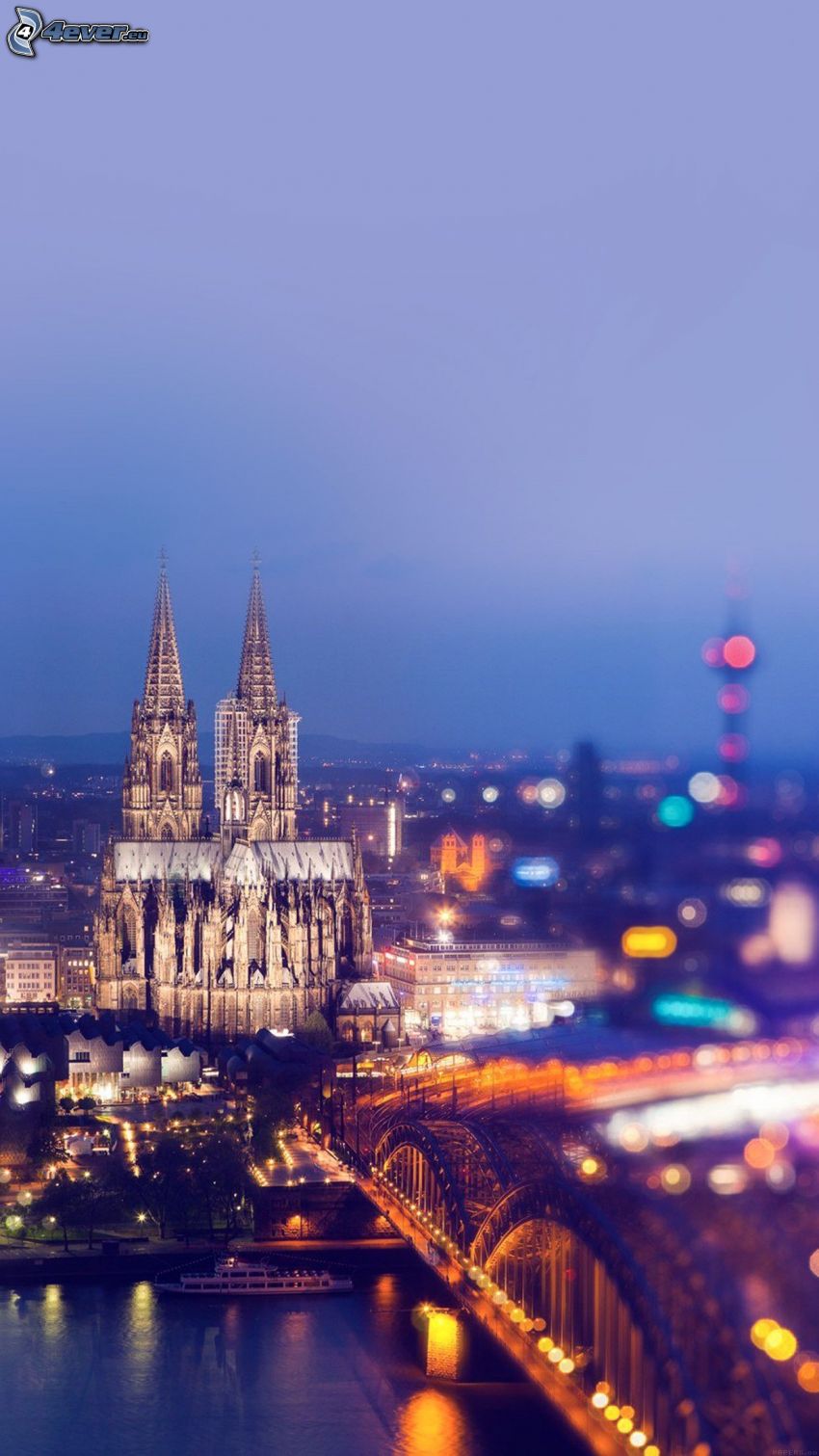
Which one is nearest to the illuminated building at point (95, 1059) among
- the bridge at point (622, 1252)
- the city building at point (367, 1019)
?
the city building at point (367, 1019)

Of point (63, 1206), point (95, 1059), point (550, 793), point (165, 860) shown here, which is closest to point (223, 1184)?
point (63, 1206)

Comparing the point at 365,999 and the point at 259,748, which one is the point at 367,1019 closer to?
the point at 365,999

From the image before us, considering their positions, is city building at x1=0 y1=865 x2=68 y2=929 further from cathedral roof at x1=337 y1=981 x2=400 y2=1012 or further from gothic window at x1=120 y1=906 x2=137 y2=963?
cathedral roof at x1=337 y1=981 x2=400 y2=1012

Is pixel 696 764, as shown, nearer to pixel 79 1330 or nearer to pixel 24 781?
pixel 79 1330

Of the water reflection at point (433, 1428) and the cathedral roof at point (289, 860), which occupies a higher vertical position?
the cathedral roof at point (289, 860)

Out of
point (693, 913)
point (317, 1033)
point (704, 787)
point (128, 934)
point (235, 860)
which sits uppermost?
point (235, 860)

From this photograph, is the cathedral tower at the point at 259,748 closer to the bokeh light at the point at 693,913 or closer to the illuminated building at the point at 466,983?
the illuminated building at the point at 466,983

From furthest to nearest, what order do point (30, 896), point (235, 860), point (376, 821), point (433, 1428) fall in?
point (376, 821) → point (30, 896) → point (235, 860) → point (433, 1428)
